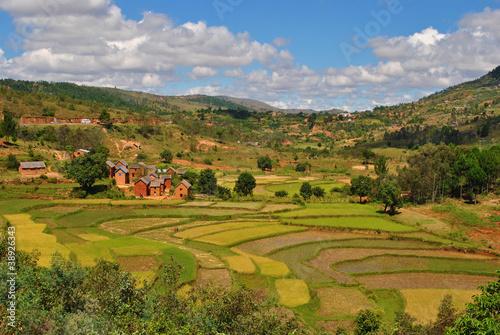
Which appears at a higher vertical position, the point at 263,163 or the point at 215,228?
the point at 263,163

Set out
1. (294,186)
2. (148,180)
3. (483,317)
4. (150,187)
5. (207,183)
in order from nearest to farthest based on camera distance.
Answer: (483,317) < (150,187) < (207,183) < (148,180) < (294,186)

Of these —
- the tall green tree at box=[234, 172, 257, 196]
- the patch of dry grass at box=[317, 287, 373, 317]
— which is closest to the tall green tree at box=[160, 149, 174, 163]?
the tall green tree at box=[234, 172, 257, 196]

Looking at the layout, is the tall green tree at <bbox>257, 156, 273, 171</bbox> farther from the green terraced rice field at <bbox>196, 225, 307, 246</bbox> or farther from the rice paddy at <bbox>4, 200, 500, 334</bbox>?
the green terraced rice field at <bbox>196, 225, 307, 246</bbox>

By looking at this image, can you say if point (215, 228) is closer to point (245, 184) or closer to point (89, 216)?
point (89, 216)

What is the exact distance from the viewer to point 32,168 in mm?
56688

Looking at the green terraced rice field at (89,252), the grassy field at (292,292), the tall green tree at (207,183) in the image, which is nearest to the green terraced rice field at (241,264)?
the grassy field at (292,292)

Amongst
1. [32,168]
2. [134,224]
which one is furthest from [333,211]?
[32,168]

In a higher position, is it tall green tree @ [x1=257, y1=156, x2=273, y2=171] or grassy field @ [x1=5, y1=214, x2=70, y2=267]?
tall green tree @ [x1=257, y1=156, x2=273, y2=171]

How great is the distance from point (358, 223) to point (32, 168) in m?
51.3

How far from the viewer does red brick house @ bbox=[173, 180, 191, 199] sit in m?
55.8

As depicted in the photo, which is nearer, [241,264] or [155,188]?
[241,264]

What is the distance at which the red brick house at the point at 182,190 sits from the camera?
55.8 m

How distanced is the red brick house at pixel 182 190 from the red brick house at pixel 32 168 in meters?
23.2

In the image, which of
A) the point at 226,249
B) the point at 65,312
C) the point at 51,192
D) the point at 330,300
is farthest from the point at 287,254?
the point at 51,192
